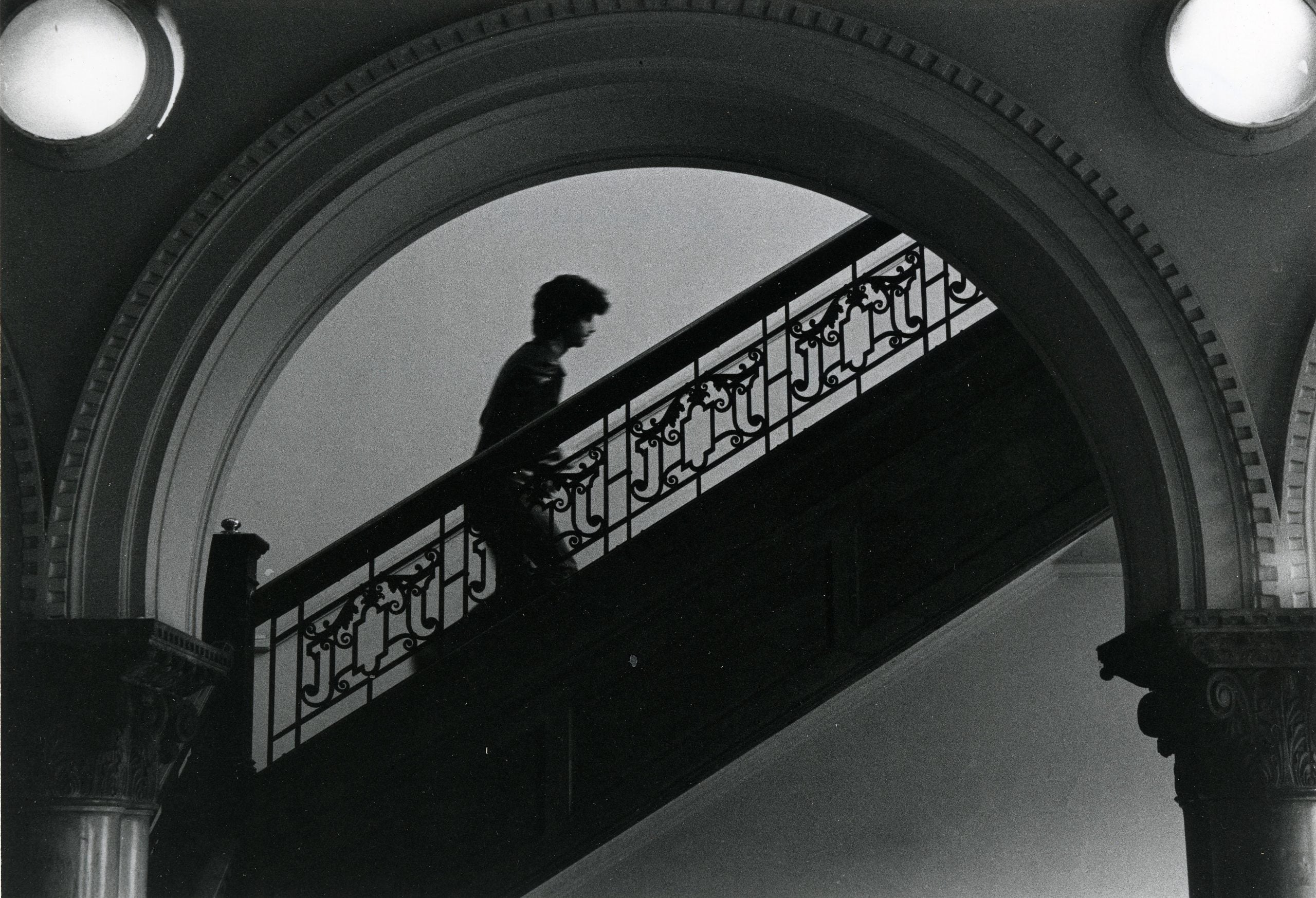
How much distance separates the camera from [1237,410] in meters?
3.55

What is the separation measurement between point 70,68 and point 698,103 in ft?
5.26

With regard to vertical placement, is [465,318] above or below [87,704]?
above

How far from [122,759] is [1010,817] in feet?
19.6

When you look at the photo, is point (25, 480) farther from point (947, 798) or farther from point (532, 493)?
point (947, 798)

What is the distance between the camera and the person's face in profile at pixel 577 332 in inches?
251

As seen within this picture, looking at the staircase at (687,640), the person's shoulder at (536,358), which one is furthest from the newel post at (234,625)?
the person's shoulder at (536,358)

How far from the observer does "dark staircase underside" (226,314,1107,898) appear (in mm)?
5879

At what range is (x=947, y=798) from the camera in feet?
27.2

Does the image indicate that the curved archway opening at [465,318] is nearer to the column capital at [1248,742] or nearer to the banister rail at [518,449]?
the banister rail at [518,449]

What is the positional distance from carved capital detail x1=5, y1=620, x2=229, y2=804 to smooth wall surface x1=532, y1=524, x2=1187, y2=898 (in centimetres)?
500

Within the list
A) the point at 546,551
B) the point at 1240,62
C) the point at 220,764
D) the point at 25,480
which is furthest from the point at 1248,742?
the point at 220,764

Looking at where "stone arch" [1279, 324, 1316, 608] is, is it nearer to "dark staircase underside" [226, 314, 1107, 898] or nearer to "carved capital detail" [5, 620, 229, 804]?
"dark staircase underside" [226, 314, 1107, 898]

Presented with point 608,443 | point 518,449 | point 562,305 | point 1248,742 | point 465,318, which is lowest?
point 1248,742

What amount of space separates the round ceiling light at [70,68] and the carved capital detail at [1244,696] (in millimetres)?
2914
